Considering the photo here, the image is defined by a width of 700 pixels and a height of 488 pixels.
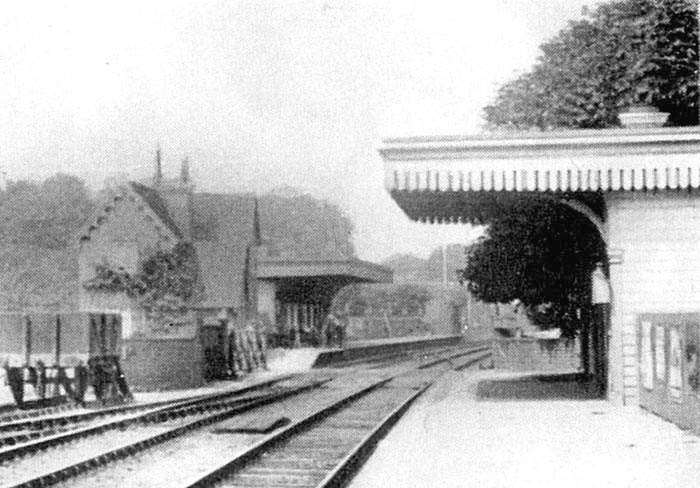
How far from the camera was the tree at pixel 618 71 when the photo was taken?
2470 centimetres

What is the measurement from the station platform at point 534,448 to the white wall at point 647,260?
3.31ft

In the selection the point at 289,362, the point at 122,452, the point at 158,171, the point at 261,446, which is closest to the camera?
the point at 122,452

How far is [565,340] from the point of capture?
2877 cm

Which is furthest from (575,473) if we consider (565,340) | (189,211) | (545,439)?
(189,211)

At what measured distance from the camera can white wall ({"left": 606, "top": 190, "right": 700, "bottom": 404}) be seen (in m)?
15.2

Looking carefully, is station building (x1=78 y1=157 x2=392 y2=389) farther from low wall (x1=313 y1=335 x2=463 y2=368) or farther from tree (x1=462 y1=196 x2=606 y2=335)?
tree (x1=462 y1=196 x2=606 y2=335)

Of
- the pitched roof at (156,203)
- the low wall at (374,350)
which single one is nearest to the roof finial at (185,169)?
the pitched roof at (156,203)

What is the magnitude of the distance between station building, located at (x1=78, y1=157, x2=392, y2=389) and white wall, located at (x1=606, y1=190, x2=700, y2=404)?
69.6ft

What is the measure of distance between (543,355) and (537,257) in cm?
791

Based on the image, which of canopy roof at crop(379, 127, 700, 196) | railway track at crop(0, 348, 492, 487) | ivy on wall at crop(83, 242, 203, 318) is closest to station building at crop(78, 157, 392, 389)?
ivy on wall at crop(83, 242, 203, 318)

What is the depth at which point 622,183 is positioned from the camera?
1511 cm

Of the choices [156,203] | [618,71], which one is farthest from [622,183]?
[156,203]

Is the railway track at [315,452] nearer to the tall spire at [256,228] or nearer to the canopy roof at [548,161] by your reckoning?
the canopy roof at [548,161]

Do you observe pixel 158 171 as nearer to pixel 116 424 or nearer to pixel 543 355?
pixel 543 355
